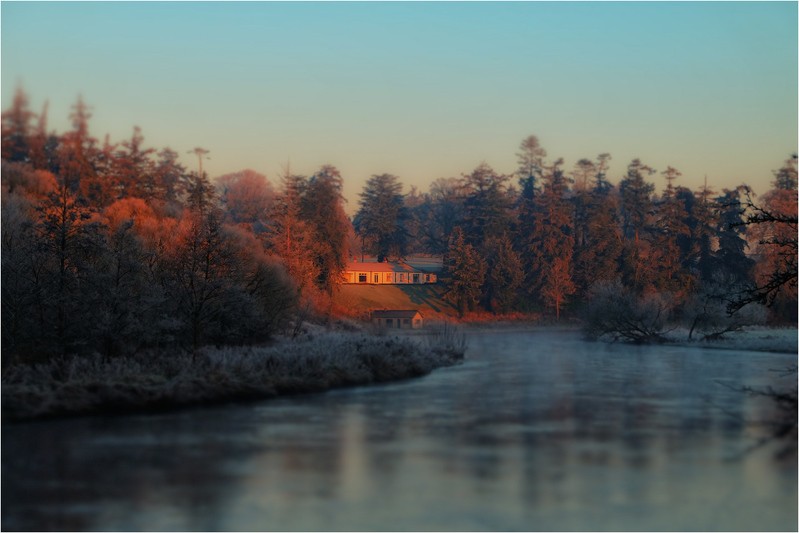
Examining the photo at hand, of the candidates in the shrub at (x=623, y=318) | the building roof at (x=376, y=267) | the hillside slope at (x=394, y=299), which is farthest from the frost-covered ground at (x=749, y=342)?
the building roof at (x=376, y=267)

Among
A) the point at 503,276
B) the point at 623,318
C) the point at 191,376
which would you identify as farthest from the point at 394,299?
the point at 191,376

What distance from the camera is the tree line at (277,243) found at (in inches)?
1253

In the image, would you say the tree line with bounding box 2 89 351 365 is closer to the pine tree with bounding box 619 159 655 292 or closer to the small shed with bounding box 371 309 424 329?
the small shed with bounding box 371 309 424 329

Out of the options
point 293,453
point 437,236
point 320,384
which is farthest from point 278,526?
point 437,236

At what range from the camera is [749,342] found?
56.9m

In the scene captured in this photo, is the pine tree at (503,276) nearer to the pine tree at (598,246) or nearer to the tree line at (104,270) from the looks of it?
the pine tree at (598,246)

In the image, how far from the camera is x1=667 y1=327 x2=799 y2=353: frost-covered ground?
54.7 m

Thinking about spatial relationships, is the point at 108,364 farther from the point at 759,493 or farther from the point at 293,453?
the point at 759,493

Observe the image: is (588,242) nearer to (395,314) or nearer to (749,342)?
(395,314)

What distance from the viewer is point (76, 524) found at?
50.0 ft

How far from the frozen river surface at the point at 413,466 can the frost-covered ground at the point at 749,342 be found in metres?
23.4

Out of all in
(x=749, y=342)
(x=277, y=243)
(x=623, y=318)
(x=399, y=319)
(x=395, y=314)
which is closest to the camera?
(x=749, y=342)

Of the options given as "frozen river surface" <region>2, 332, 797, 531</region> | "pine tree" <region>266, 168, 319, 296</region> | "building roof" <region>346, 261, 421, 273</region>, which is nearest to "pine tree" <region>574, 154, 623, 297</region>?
"building roof" <region>346, 261, 421, 273</region>

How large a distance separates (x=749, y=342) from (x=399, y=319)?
33196 millimetres
